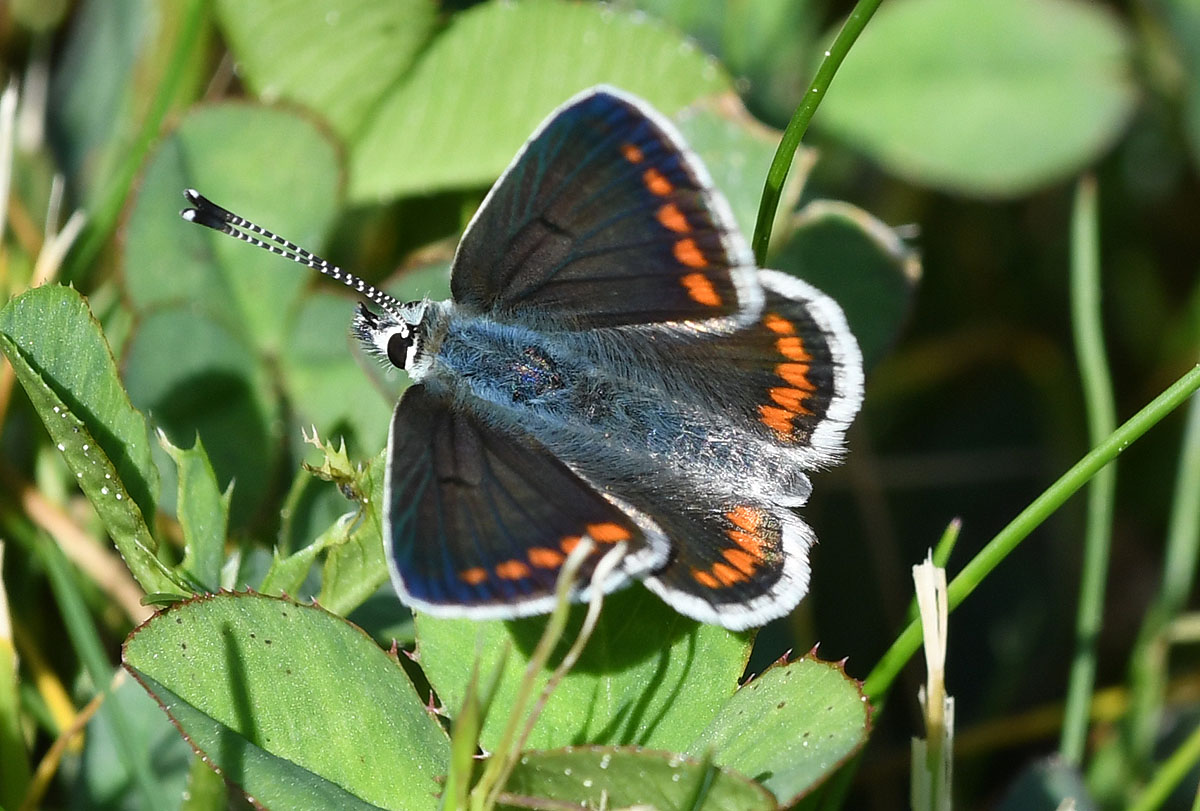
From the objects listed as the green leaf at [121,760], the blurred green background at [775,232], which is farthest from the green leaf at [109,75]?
the green leaf at [121,760]

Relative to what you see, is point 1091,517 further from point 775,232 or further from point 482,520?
point 482,520

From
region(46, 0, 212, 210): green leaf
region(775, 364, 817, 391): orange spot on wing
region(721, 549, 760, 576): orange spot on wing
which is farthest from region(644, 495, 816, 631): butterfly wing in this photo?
region(46, 0, 212, 210): green leaf

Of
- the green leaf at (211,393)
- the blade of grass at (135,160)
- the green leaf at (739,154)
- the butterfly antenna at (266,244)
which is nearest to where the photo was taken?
the butterfly antenna at (266,244)

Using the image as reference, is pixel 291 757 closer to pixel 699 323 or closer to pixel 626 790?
pixel 626 790

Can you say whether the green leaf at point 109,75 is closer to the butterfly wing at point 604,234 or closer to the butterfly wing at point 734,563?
the butterfly wing at point 604,234

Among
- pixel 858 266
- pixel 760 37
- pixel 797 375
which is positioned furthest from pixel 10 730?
pixel 760 37

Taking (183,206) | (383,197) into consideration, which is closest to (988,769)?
(383,197)

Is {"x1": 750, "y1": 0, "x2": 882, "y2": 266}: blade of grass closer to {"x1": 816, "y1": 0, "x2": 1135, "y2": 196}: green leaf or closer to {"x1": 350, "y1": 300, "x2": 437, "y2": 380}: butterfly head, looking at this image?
{"x1": 350, "y1": 300, "x2": 437, "y2": 380}: butterfly head
